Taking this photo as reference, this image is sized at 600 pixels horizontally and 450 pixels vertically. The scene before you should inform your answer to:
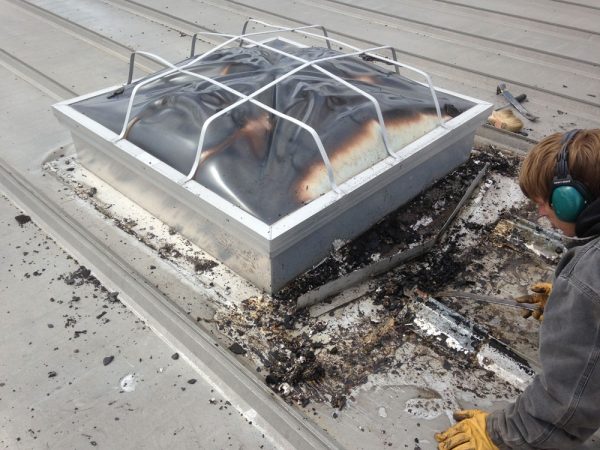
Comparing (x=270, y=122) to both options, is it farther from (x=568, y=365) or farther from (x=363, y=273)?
(x=568, y=365)

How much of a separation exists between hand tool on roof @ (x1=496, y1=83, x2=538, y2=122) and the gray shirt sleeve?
3.20m

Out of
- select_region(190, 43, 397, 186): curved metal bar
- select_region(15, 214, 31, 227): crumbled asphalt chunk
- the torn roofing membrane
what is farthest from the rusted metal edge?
select_region(15, 214, 31, 227): crumbled asphalt chunk

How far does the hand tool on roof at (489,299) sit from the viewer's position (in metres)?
2.48

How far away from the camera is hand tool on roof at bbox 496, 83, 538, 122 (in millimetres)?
4259

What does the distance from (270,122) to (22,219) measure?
175 cm

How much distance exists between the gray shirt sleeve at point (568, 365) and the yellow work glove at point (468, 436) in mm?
189

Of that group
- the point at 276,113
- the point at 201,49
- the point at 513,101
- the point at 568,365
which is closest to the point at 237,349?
the point at 276,113

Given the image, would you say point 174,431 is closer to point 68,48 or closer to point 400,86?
point 400,86

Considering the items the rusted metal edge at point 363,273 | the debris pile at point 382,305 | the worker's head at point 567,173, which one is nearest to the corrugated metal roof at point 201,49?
the debris pile at point 382,305

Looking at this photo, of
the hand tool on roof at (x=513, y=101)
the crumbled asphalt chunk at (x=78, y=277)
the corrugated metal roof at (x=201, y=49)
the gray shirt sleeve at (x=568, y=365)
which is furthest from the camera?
the hand tool on roof at (x=513, y=101)

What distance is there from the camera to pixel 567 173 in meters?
1.45

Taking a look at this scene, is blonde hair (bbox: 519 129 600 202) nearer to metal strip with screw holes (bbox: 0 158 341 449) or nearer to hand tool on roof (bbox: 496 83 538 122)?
metal strip with screw holes (bbox: 0 158 341 449)

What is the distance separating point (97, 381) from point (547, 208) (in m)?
2.05

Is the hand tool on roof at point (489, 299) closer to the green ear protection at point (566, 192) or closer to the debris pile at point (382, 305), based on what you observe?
the debris pile at point (382, 305)
